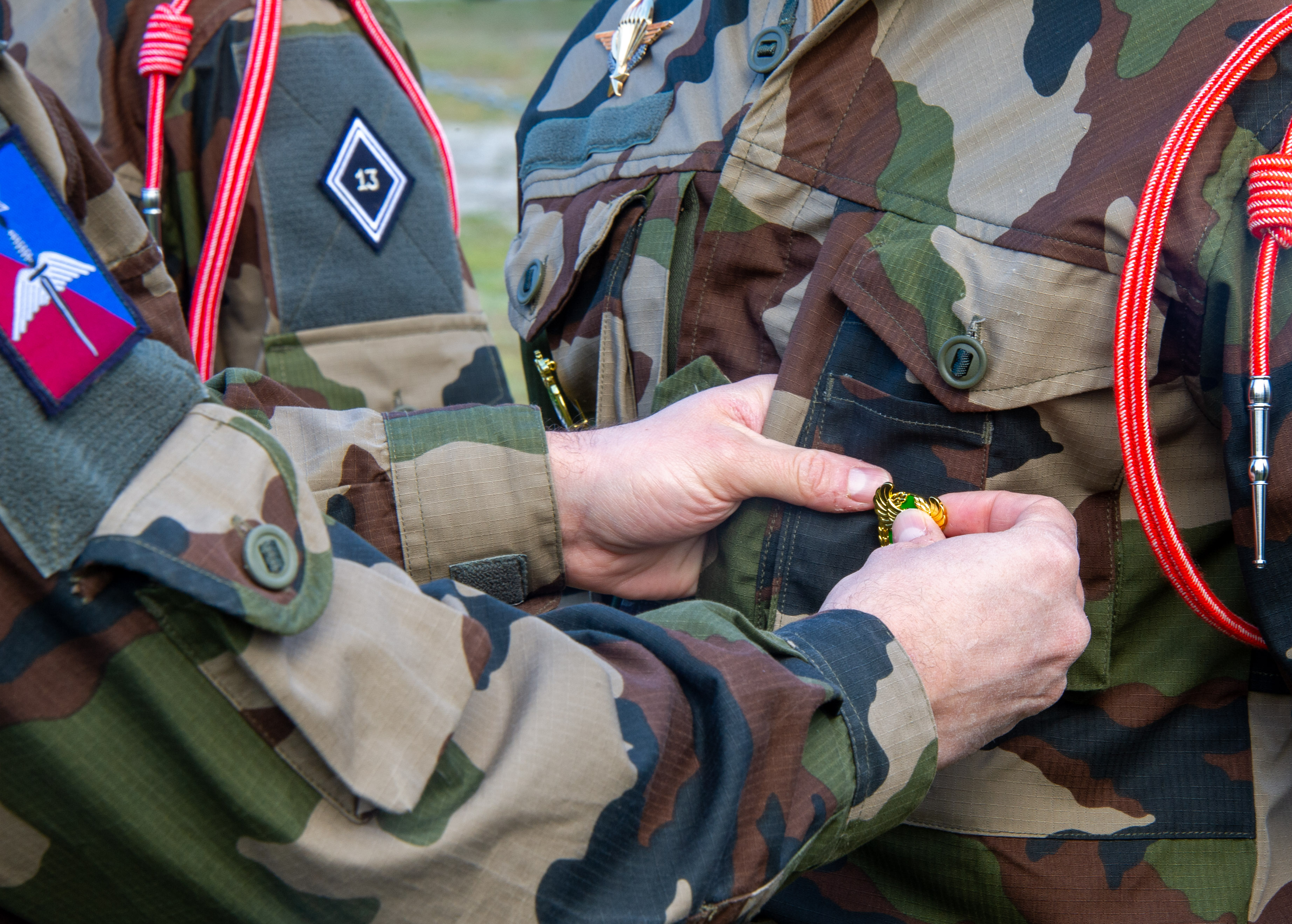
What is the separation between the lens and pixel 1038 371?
0.90 meters

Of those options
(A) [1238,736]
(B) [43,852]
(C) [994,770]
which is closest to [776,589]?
(C) [994,770]

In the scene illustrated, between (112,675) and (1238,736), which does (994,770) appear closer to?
(1238,736)

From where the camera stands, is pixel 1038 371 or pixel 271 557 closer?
pixel 271 557

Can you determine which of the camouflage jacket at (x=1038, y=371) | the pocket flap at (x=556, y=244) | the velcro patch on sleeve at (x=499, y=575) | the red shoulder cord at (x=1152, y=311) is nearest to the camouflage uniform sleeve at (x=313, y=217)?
the pocket flap at (x=556, y=244)

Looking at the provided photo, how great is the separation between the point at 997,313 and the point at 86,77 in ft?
4.71

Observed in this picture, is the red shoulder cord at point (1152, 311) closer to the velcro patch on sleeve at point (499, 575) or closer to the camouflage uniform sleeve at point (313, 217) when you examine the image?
the velcro patch on sleeve at point (499, 575)

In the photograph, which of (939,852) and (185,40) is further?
(185,40)

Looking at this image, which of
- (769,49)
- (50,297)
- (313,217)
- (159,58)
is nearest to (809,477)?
(769,49)

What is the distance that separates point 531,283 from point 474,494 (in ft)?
1.17

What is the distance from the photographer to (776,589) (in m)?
1.04

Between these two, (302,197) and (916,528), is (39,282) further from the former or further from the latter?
(302,197)

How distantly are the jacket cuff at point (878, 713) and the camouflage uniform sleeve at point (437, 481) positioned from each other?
0.42 m

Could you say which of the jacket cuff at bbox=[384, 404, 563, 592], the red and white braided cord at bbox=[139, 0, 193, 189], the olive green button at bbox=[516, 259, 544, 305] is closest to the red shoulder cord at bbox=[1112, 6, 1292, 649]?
the jacket cuff at bbox=[384, 404, 563, 592]

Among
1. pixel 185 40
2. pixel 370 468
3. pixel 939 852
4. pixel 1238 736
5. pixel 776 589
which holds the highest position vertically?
pixel 185 40
